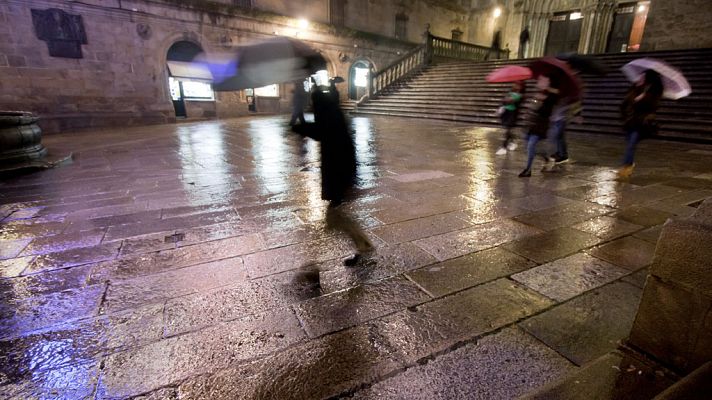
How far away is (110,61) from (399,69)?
1483 cm

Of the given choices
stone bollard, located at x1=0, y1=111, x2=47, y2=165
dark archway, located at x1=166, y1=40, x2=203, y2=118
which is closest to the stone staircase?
dark archway, located at x1=166, y1=40, x2=203, y2=118

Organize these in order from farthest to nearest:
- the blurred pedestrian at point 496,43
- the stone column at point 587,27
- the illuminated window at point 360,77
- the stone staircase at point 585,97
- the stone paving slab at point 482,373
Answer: the blurred pedestrian at point 496,43 → the illuminated window at point 360,77 → the stone column at point 587,27 → the stone staircase at point 585,97 → the stone paving slab at point 482,373

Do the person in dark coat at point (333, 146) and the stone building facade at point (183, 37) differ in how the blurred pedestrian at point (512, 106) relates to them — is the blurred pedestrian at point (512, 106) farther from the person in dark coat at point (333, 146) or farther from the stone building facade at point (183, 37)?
the stone building facade at point (183, 37)

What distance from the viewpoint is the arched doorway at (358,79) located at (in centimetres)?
2451

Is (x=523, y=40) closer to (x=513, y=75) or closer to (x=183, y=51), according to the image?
(x=513, y=75)

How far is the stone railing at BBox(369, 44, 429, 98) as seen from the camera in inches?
780

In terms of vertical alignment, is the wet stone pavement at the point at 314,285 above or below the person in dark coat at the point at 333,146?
below

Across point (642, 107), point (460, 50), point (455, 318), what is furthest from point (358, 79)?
point (455, 318)

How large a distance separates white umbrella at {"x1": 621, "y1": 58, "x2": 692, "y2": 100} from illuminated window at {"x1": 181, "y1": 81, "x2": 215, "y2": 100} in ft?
60.2

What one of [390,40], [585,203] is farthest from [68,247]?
[390,40]

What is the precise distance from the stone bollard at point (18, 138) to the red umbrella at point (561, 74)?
9219 millimetres

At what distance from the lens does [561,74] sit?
5.07 metres

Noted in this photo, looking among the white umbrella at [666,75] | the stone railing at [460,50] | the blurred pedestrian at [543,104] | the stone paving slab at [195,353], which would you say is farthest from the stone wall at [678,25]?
the stone paving slab at [195,353]

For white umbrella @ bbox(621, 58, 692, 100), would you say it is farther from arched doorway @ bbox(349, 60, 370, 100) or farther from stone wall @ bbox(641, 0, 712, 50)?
arched doorway @ bbox(349, 60, 370, 100)
